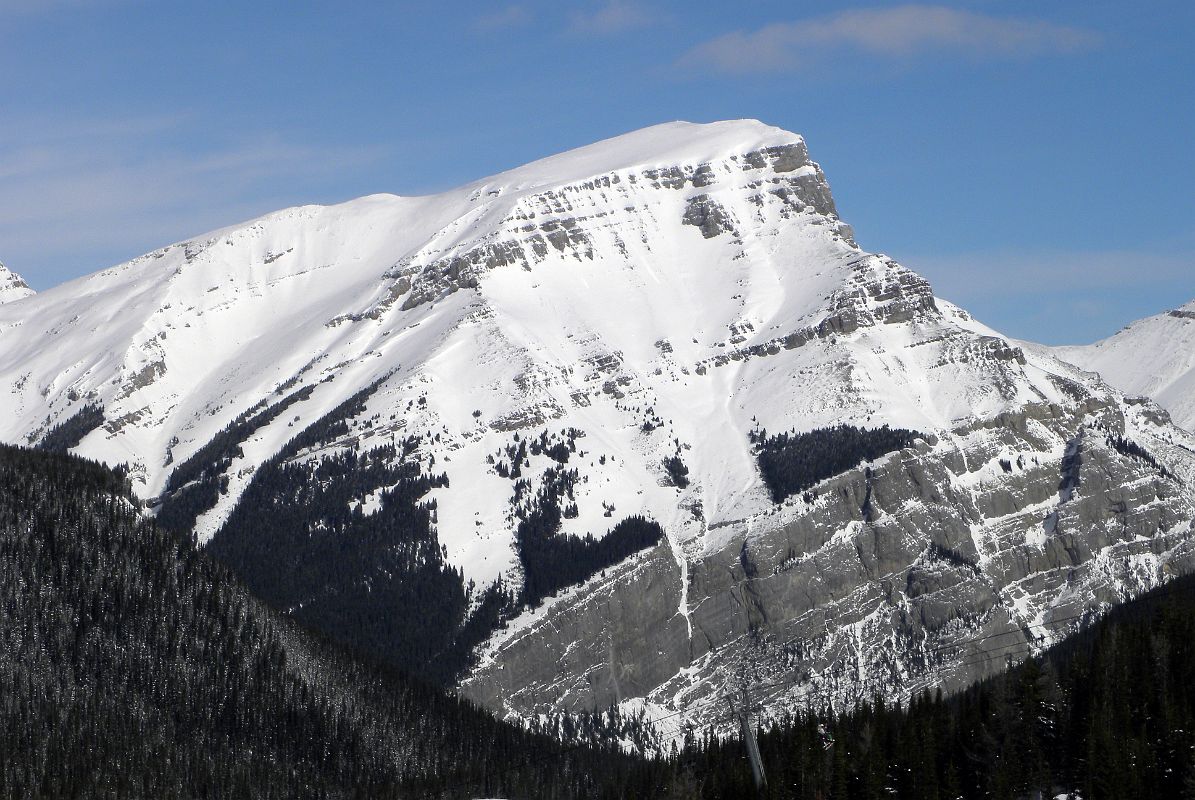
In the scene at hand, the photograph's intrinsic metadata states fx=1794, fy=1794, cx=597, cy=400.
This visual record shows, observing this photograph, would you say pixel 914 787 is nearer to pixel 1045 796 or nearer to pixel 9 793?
pixel 1045 796

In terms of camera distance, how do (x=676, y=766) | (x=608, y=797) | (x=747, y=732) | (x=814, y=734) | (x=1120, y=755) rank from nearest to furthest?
(x=747, y=732) → (x=1120, y=755) → (x=814, y=734) → (x=676, y=766) → (x=608, y=797)

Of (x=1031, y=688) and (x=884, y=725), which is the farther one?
(x=884, y=725)

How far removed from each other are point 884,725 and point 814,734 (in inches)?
264

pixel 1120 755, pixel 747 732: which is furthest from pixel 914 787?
pixel 747 732

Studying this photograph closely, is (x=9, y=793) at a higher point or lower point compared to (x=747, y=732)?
higher

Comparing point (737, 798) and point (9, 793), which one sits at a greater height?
point (9, 793)

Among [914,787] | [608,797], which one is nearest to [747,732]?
[914,787]

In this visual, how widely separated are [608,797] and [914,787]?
53087 mm

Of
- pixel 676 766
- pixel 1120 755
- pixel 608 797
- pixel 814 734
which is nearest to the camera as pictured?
pixel 1120 755

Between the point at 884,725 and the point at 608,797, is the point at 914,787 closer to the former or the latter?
the point at 884,725

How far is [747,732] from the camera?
377 ft

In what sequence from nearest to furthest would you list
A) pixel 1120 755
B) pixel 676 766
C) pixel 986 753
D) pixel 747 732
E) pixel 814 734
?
pixel 747 732
pixel 1120 755
pixel 986 753
pixel 814 734
pixel 676 766

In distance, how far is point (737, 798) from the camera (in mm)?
162125

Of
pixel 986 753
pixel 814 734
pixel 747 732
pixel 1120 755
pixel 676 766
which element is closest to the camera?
pixel 747 732
